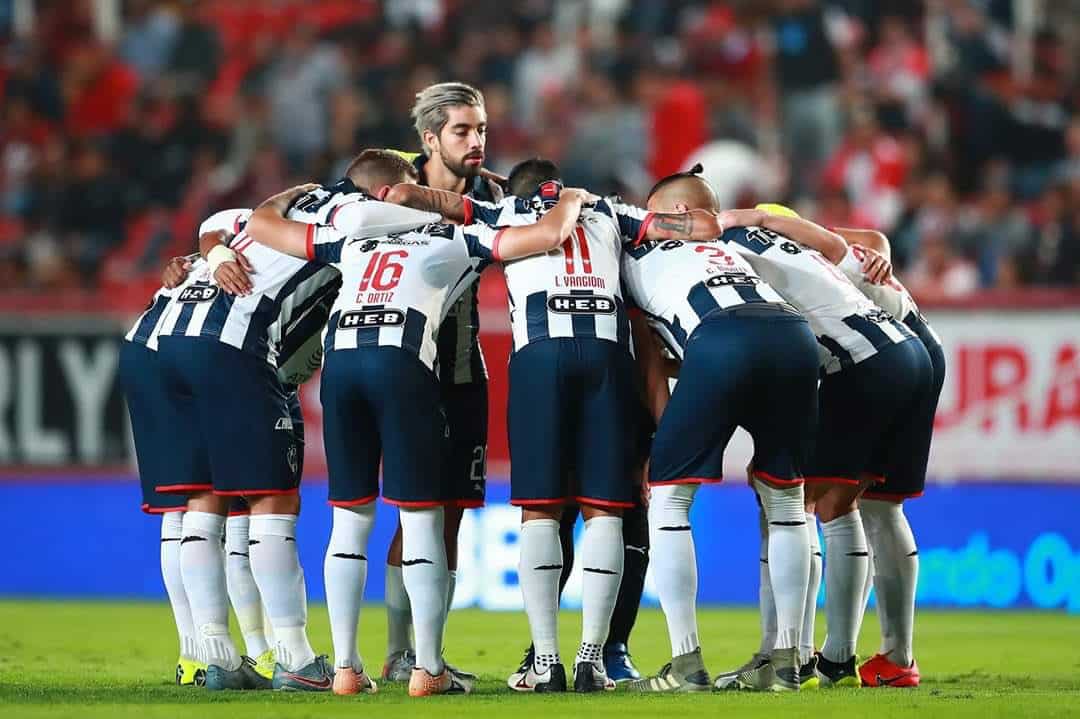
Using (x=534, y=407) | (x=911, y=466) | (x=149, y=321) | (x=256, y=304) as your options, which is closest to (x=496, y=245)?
(x=534, y=407)

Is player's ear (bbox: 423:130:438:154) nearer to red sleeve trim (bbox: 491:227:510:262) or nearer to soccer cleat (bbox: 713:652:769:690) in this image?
red sleeve trim (bbox: 491:227:510:262)

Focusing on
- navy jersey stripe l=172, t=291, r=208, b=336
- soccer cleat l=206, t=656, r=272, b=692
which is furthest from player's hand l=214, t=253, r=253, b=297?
soccer cleat l=206, t=656, r=272, b=692

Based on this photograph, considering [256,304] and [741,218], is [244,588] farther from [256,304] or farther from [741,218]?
[741,218]

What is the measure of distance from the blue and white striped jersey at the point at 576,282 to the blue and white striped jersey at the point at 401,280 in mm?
183

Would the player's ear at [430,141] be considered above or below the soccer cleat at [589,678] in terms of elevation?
above

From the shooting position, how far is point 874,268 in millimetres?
8422

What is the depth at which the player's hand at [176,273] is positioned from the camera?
8469 millimetres

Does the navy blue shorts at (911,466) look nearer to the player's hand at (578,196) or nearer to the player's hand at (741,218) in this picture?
the player's hand at (741,218)

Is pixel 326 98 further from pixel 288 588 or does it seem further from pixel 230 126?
pixel 288 588

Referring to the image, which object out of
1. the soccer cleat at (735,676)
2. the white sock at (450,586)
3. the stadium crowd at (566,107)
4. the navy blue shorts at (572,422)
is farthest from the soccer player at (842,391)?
the stadium crowd at (566,107)

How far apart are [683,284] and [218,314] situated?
206 cm

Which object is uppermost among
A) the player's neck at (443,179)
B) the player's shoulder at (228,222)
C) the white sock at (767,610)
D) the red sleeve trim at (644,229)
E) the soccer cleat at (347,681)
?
the player's neck at (443,179)

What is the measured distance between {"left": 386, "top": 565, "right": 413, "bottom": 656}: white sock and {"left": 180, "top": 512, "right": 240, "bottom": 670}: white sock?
2.33ft

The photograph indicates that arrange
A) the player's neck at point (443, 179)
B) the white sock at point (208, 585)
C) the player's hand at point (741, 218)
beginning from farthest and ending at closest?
the player's neck at point (443, 179) → the player's hand at point (741, 218) → the white sock at point (208, 585)
